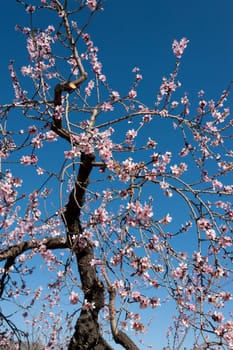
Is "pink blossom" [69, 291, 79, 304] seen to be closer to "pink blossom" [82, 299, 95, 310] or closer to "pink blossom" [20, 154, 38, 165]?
"pink blossom" [82, 299, 95, 310]

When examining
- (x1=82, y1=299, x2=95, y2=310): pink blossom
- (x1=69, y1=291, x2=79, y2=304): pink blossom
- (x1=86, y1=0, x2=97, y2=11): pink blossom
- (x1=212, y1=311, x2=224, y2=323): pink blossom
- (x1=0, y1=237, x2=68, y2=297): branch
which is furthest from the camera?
(x1=0, y1=237, x2=68, y2=297): branch

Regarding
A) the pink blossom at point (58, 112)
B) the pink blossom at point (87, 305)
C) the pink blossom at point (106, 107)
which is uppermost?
the pink blossom at point (106, 107)

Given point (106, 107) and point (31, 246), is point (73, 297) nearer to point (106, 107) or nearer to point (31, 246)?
point (31, 246)

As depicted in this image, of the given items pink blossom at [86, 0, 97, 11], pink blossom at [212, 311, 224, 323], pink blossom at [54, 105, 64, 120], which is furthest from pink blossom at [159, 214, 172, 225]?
pink blossom at [86, 0, 97, 11]

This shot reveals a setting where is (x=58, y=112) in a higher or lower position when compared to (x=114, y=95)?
lower

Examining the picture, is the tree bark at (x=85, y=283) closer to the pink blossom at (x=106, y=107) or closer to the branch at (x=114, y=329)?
the branch at (x=114, y=329)

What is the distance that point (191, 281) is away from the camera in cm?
432

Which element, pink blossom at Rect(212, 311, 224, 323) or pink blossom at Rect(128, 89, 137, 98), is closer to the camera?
pink blossom at Rect(212, 311, 224, 323)

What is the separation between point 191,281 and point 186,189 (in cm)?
108

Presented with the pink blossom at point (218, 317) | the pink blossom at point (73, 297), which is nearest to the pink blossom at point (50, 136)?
the pink blossom at point (73, 297)

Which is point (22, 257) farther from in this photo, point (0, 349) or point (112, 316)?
point (0, 349)

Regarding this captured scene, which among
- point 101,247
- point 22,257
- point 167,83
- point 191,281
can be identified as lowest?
point 191,281

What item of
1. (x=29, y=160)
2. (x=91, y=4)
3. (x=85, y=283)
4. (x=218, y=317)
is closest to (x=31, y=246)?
(x=85, y=283)

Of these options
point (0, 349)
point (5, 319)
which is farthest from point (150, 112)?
point (0, 349)
